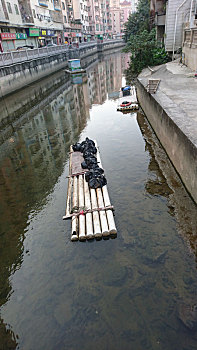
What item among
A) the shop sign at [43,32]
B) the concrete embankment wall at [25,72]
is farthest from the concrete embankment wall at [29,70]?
the shop sign at [43,32]

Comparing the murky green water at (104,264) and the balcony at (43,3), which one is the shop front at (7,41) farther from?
the murky green water at (104,264)

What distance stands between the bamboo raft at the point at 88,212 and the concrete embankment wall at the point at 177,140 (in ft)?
9.65

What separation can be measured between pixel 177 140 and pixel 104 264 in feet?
18.1

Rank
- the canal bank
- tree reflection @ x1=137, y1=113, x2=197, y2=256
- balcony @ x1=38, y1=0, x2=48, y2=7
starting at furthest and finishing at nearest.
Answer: balcony @ x1=38, y1=0, x2=48, y2=7 < the canal bank < tree reflection @ x1=137, y1=113, x2=197, y2=256

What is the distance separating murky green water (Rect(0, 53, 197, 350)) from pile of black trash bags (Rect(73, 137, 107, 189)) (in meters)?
0.84

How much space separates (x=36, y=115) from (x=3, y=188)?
11958mm

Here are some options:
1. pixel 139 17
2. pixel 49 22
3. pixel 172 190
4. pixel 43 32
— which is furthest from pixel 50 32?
pixel 172 190

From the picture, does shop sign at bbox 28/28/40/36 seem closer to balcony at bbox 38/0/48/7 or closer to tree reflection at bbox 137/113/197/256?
balcony at bbox 38/0/48/7

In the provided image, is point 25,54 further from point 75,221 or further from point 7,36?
point 75,221

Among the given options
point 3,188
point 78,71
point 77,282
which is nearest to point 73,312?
point 77,282

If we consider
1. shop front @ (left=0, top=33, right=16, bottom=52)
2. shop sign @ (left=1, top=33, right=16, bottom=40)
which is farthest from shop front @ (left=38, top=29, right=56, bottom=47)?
shop sign @ (left=1, top=33, right=16, bottom=40)

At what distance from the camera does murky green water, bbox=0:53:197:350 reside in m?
4.87

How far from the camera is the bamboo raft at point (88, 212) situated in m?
6.82

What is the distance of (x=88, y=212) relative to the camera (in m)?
7.44
